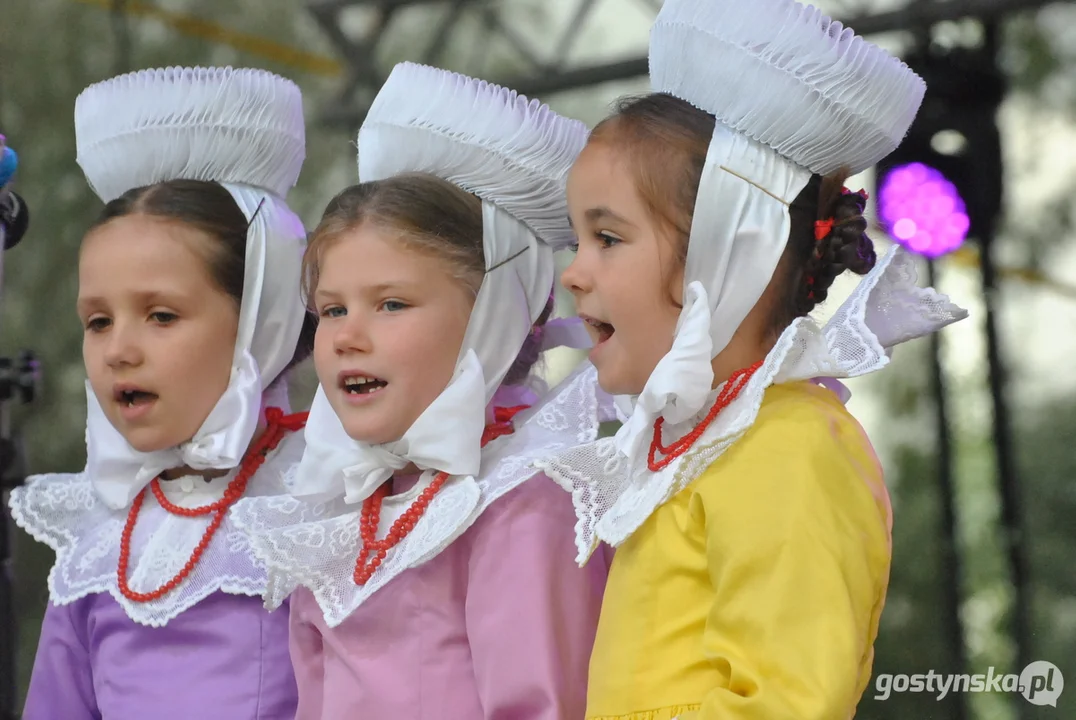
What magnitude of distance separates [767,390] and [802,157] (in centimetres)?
27

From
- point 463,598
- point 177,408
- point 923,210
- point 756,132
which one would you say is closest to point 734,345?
point 756,132

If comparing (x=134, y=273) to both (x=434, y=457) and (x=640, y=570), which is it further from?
(x=640, y=570)

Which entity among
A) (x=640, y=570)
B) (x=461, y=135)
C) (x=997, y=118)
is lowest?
(x=640, y=570)

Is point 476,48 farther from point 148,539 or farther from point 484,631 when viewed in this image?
point 484,631

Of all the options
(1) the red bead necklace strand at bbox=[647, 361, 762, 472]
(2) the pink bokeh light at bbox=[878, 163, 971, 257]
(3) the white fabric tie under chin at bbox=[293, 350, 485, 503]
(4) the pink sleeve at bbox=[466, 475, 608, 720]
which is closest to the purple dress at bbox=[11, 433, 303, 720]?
(3) the white fabric tie under chin at bbox=[293, 350, 485, 503]

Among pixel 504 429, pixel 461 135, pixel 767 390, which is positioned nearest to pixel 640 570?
pixel 767 390

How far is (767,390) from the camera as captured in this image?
145cm

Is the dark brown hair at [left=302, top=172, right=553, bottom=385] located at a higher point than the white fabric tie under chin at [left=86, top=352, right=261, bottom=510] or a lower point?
higher

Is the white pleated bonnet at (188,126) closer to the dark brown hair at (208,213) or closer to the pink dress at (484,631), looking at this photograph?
the dark brown hair at (208,213)

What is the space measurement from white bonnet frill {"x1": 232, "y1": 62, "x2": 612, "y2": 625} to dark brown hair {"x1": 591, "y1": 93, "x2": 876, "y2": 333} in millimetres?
246

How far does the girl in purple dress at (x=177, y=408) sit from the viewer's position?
187cm

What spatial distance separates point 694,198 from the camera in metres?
1.48

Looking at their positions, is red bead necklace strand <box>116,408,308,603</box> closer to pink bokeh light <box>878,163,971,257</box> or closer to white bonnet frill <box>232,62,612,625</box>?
white bonnet frill <box>232,62,612,625</box>

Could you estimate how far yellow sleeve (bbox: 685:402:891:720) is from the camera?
1210 millimetres
